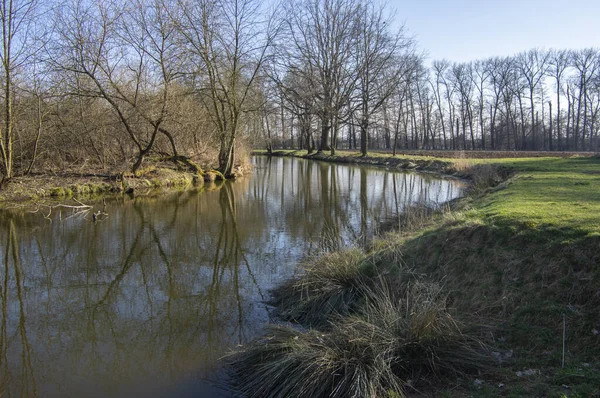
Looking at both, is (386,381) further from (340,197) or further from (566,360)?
(340,197)

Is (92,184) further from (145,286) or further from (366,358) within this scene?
(366,358)

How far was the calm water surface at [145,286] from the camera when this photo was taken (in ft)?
14.8

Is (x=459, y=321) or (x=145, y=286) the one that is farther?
(x=145, y=286)

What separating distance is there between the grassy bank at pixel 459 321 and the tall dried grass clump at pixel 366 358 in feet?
0.04

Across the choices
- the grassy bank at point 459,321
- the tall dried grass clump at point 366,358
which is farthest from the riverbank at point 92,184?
the tall dried grass clump at point 366,358

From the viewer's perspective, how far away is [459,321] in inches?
168

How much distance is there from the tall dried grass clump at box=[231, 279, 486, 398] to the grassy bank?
12 mm

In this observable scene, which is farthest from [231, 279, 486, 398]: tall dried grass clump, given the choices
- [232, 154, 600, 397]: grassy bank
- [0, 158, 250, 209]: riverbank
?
[0, 158, 250, 209]: riverbank

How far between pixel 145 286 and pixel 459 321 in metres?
5.17

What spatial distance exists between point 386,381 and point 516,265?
260cm

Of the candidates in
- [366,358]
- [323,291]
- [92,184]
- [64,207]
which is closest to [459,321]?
[366,358]

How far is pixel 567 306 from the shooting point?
14.2 ft

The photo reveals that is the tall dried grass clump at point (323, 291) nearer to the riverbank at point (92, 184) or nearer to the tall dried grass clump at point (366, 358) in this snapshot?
the tall dried grass clump at point (366, 358)

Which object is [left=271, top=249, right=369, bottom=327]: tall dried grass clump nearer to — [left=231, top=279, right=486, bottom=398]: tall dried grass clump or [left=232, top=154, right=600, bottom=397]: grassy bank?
[left=232, top=154, right=600, bottom=397]: grassy bank
